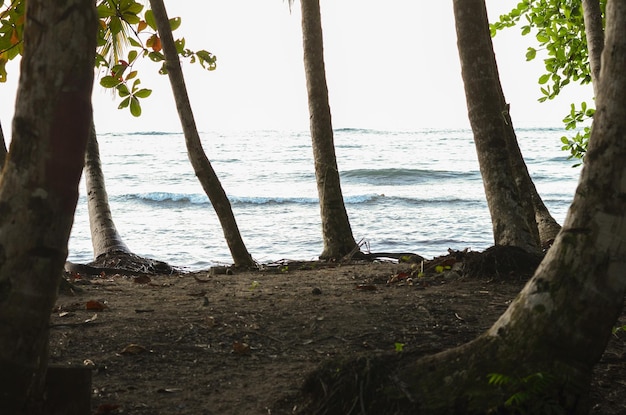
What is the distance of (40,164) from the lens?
222cm

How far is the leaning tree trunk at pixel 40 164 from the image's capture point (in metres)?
2.22

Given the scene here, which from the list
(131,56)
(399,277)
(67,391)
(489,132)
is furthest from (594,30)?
(67,391)

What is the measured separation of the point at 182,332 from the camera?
4156mm

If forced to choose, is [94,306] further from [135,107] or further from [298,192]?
[298,192]

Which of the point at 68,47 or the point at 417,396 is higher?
the point at 68,47

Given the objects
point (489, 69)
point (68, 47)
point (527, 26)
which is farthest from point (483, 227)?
point (68, 47)

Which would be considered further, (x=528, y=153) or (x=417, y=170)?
(x=528, y=153)

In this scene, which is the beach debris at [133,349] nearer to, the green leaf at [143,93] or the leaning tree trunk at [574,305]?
the green leaf at [143,93]

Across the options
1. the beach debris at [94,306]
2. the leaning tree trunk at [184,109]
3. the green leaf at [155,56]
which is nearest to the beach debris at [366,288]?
the beach debris at [94,306]

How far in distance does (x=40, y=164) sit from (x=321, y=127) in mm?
5657

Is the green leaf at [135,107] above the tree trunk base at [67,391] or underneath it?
above

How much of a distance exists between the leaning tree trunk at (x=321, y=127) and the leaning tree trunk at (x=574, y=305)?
16.7 ft

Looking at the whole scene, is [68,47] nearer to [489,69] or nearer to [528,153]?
[489,69]

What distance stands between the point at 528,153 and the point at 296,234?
20.0 m
